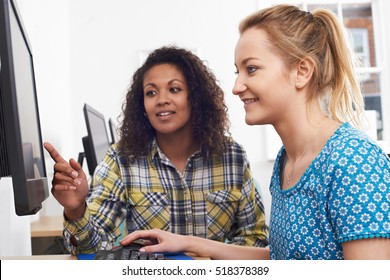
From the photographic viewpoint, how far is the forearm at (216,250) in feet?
3.02

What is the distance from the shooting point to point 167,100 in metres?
1.26

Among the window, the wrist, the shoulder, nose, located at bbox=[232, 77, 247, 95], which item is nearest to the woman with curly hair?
the wrist

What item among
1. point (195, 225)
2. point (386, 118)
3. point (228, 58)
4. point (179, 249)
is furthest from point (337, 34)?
point (386, 118)

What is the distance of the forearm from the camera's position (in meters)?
0.92

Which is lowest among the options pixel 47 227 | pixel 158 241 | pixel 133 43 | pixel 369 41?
pixel 47 227

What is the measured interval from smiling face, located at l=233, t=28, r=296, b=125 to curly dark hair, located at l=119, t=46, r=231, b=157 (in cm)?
42

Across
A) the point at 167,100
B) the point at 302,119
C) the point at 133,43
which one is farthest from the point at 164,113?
the point at 133,43

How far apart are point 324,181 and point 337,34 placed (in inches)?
11.9

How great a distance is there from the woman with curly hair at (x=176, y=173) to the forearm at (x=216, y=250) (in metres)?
0.20

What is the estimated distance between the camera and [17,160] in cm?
58

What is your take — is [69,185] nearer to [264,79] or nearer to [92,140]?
[264,79]

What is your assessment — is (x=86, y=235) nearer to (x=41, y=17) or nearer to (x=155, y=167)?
(x=155, y=167)

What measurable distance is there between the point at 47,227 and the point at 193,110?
0.71 metres

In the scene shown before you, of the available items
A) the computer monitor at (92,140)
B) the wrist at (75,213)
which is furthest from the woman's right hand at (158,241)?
the computer monitor at (92,140)
